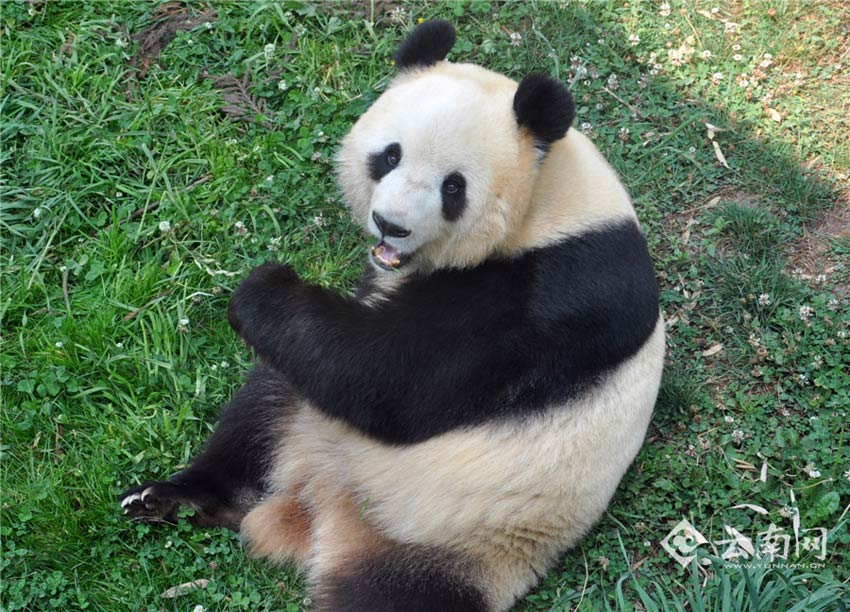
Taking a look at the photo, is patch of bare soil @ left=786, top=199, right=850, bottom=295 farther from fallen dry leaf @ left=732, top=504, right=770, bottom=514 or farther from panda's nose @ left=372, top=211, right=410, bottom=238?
panda's nose @ left=372, top=211, right=410, bottom=238

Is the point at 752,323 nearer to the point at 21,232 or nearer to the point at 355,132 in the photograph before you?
the point at 355,132

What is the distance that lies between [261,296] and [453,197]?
38.2 inches

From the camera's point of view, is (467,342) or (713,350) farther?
(713,350)

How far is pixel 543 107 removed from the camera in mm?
3654

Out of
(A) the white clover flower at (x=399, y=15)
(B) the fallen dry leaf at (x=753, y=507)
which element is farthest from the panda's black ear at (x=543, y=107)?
(A) the white clover flower at (x=399, y=15)

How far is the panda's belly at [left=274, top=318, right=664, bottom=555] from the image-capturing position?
12.4 feet

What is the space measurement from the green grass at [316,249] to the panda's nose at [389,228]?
5.29 feet

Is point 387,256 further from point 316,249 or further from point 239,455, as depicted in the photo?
point 316,249

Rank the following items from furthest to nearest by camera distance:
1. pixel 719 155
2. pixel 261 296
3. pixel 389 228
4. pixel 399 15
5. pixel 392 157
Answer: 1. pixel 399 15
2. pixel 719 155
3. pixel 261 296
4. pixel 392 157
5. pixel 389 228

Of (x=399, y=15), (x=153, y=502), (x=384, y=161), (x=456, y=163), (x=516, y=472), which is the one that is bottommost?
(x=153, y=502)

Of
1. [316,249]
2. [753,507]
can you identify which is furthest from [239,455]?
[753,507]

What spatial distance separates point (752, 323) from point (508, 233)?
188 centimetres

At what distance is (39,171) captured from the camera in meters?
5.48

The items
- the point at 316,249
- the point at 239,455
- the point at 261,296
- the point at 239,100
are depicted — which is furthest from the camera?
the point at 239,100
